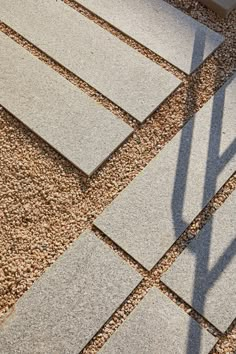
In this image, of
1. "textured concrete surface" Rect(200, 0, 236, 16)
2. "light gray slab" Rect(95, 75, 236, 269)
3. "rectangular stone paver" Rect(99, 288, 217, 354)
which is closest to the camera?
"rectangular stone paver" Rect(99, 288, 217, 354)

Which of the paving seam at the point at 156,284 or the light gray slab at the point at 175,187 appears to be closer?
the paving seam at the point at 156,284

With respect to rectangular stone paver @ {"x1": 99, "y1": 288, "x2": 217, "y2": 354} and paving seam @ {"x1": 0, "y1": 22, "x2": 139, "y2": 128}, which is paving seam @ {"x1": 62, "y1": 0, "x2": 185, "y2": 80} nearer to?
paving seam @ {"x1": 0, "y1": 22, "x2": 139, "y2": 128}

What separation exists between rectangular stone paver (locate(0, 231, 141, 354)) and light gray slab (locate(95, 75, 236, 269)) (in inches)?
6.1

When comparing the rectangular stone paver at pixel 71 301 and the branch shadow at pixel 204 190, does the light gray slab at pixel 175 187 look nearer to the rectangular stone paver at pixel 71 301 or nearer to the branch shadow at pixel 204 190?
the branch shadow at pixel 204 190

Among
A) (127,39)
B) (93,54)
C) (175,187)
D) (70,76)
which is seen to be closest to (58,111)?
(70,76)

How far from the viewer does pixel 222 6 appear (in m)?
3.91

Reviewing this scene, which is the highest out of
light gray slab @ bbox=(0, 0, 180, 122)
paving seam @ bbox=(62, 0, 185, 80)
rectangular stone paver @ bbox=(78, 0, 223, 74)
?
rectangular stone paver @ bbox=(78, 0, 223, 74)

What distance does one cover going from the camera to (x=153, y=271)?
2.89 meters

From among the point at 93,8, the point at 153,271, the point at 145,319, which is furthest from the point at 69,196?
the point at 93,8

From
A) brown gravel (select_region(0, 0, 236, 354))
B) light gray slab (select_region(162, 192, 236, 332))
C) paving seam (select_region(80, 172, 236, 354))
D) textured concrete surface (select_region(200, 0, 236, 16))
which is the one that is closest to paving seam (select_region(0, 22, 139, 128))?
brown gravel (select_region(0, 0, 236, 354))

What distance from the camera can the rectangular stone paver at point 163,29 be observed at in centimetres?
374

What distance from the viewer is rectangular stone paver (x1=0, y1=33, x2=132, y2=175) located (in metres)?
3.28

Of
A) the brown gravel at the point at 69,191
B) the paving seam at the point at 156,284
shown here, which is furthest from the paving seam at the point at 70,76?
the paving seam at the point at 156,284

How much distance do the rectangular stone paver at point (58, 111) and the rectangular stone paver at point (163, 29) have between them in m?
0.70
